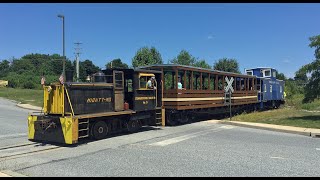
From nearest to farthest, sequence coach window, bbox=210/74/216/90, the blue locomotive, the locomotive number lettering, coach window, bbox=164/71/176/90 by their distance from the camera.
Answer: the locomotive number lettering → coach window, bbox=164/71/176/90 → coach window, bbox=210/74/216/90 → the blue locomotive

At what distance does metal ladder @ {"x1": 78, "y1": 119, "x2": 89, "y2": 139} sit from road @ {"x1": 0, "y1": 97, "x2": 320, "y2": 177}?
0.39m

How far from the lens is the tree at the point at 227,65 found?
74.4 m

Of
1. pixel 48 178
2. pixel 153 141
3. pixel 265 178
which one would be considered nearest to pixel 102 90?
pixel 153 141

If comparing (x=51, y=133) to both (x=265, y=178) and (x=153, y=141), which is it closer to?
(x=153, y=141)

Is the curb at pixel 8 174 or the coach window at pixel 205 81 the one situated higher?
the coach window at pixel 205 81

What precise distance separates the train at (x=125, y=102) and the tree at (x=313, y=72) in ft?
15.1

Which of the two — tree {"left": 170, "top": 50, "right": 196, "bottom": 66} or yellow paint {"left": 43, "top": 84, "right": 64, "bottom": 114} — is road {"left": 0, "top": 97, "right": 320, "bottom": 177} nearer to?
yellow paint {"left": 43, "top": 84, "right": 64, "bottom": 114}

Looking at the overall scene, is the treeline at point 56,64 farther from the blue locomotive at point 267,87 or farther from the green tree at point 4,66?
the blue locomotive at point 267,87

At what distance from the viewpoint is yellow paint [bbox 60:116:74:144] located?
1215cm

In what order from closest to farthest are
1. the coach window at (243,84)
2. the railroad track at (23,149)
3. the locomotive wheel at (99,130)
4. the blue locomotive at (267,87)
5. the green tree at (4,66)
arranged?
the railroad track at (23,149), the locomotive wheel at (99,130), the coach window at (243,84), the blue locomotive at (267,87), the green tree at (4,66)

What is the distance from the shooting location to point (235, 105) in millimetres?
26266

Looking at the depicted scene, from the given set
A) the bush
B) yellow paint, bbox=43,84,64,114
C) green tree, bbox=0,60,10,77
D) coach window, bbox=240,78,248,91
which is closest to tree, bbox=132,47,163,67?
coach window, bbox=240,78,248,91

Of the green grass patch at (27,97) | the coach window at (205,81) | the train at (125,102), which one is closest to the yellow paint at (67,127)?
the train at (125,102)

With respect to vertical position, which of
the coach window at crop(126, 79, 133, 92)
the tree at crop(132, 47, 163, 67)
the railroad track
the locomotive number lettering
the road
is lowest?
the road
